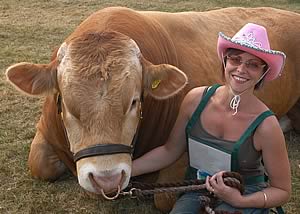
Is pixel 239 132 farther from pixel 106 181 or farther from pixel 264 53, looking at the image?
pixel 106 181

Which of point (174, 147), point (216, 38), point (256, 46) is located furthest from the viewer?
point (216, 38)

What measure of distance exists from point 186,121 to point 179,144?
0.52 feet

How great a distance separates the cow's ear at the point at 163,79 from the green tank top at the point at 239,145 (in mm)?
161

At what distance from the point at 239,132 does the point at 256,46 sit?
1.52 feet

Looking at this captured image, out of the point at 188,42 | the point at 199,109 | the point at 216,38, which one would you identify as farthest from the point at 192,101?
the point at 216,38

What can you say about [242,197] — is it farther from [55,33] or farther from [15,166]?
[55,33]

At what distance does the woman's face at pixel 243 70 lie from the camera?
272 centimetres

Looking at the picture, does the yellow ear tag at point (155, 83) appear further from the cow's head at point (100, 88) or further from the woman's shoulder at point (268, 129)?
Answer: the woman's shoulder at point (268, 129)

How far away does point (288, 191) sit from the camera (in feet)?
9.23

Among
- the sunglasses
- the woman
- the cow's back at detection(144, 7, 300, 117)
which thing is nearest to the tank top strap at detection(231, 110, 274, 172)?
the woman

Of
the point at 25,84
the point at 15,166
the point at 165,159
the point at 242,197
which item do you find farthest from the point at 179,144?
the point at 15,166

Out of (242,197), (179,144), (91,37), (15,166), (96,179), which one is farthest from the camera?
(15,166)

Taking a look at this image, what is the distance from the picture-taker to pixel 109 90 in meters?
2.71

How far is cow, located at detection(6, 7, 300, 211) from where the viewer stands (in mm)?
2676
